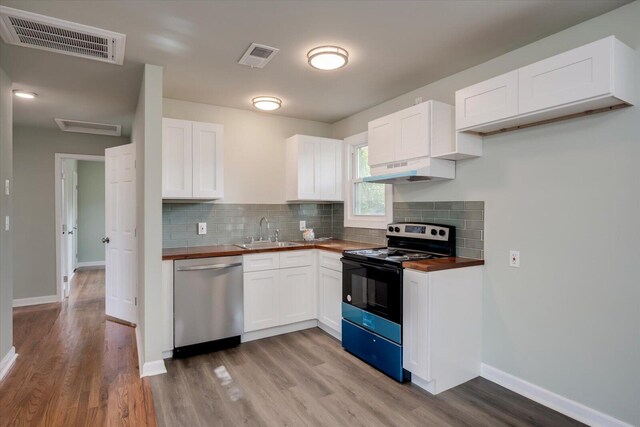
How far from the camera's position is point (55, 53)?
254 centimetres

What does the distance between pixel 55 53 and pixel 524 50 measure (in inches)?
136

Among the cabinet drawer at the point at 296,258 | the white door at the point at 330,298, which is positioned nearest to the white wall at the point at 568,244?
the white door at the point at 330,298

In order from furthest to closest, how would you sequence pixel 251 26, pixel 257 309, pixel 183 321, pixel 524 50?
pixel 257 309, pixel 183 321, pixel 524 50, pixel 251 26

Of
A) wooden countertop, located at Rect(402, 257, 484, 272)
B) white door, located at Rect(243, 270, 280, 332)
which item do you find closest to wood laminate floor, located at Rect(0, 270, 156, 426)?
white door, located at Rect(243, 270, 280, 332)

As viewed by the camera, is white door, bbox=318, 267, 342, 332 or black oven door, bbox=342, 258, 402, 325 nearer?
black oven door, bbox=342, 258, 402, 325

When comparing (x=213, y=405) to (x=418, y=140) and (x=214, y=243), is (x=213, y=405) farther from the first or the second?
(x=418, y=140)

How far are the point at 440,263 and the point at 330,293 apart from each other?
1369 millimetres

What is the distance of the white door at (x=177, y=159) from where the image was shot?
3.25 meters

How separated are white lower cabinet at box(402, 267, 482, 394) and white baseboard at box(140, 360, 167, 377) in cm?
193

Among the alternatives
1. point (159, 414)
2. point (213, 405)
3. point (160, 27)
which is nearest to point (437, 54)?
point (160, 27)

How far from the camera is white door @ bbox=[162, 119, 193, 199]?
3250mm

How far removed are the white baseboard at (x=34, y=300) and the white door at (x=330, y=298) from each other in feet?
13.0

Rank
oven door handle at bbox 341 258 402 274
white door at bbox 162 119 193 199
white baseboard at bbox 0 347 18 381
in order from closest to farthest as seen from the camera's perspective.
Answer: oven door handle at bbox 341 258 402 274 < white baseboard at bbox 0 347 18 381 < white door at bbox 162 119 193 199

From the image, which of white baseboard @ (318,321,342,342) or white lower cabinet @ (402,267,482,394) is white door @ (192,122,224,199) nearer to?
white baseboard @ (318,321,342,342)
